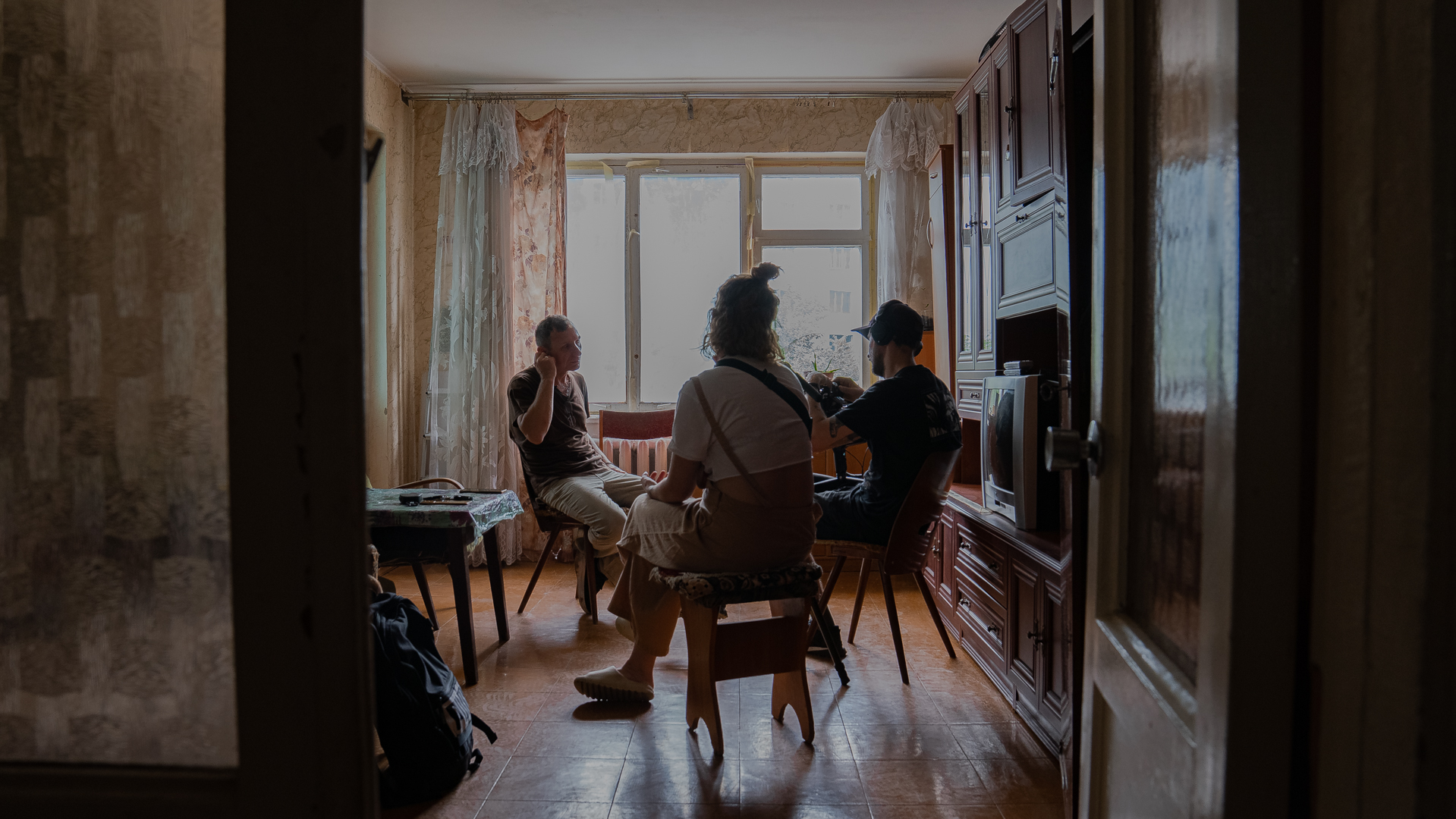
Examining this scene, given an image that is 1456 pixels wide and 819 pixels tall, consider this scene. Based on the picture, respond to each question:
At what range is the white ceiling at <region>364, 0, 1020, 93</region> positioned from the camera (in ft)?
12.5

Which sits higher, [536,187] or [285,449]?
[536,187]

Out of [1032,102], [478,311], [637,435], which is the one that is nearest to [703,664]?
[1032,102]

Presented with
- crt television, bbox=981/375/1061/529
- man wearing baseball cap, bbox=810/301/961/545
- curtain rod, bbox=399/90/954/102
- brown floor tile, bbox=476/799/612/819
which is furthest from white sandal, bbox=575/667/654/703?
curtain rod, bbox=399/90/954/102

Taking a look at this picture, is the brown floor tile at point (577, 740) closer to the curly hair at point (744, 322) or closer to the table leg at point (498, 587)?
the table leg at point (498, 587)

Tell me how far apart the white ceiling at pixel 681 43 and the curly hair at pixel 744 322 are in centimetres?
202

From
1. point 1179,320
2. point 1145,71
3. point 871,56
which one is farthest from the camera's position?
point 871,56

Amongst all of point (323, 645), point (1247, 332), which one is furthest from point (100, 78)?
point (1247, 332)

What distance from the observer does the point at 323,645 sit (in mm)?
672

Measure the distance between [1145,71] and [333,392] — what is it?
0.89 m

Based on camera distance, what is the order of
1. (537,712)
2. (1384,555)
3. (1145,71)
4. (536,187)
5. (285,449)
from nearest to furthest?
(1384,555) < (285,449) < (1145,71) < (537,712) < (536,187)

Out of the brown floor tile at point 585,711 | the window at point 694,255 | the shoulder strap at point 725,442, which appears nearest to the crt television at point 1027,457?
the shoulder strap at point 725,442

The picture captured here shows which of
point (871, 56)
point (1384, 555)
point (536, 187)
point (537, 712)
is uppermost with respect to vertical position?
point (871, 56)

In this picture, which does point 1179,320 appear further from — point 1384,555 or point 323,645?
point 323,645

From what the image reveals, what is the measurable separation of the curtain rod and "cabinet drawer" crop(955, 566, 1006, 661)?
3.03 m
